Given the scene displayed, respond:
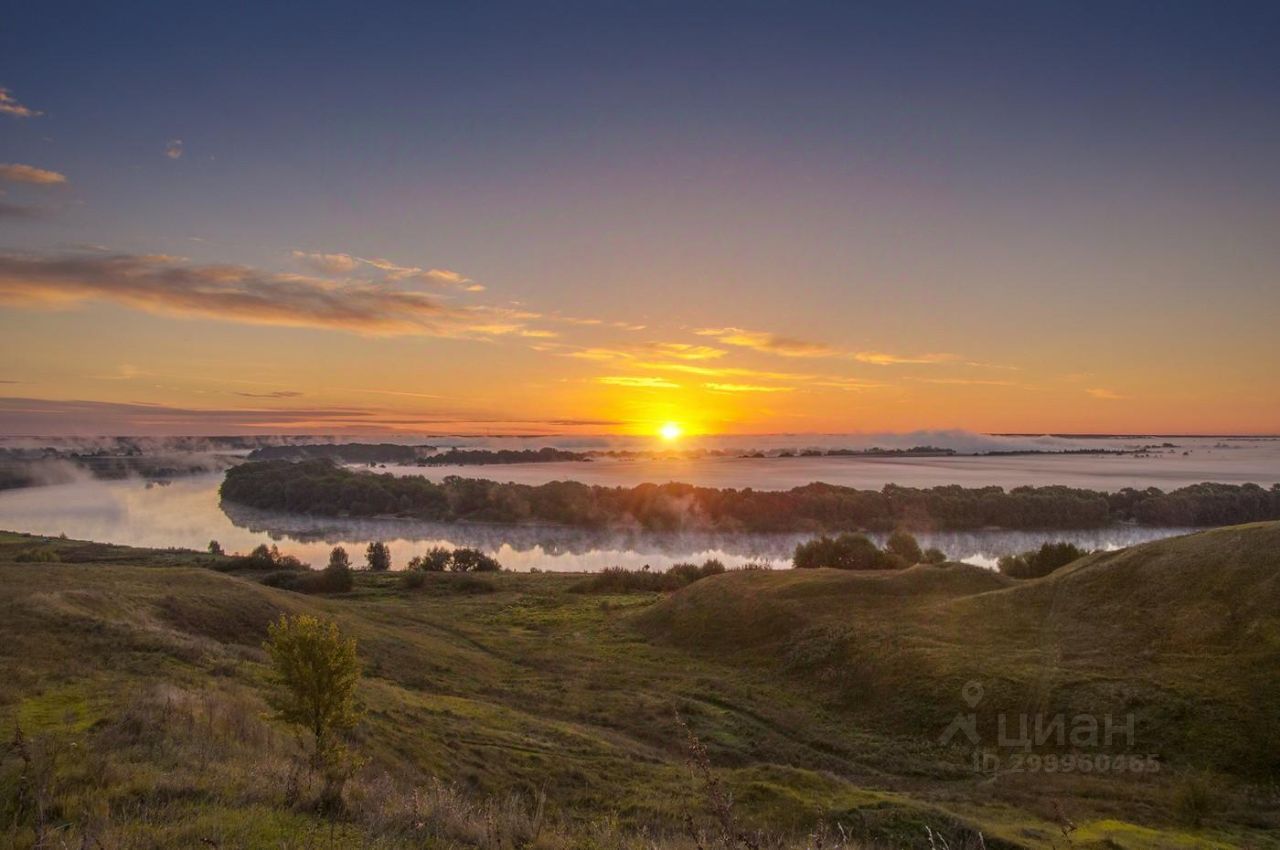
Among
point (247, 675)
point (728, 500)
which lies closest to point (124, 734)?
point (247, 675)

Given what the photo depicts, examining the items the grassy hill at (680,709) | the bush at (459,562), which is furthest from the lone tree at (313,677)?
the bush at (459,562)

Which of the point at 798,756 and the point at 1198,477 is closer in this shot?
the point at 798,756

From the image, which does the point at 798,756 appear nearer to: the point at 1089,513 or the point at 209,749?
the point at 209,749

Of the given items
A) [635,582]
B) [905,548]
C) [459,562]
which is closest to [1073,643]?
[905,548]

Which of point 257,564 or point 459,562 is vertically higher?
point 257,564

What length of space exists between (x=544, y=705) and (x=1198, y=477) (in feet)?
506

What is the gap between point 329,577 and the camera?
7181 cm

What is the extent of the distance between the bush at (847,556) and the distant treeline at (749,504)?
201 ft

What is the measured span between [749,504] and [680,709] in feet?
382

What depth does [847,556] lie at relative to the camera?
2916 inches

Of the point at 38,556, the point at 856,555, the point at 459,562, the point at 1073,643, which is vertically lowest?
the point at 459,562

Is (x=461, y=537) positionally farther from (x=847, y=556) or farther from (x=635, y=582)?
(x=847, y=556)

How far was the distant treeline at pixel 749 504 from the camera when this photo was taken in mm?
127625

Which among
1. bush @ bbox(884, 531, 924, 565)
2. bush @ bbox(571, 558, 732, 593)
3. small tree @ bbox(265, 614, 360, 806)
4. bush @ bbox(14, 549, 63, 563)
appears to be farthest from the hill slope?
bush @ bbox(14, 549, 63, 563)
